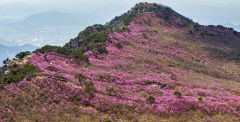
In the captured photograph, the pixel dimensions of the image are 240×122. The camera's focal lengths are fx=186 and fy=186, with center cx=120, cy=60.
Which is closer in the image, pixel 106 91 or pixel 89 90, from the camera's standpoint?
pixel 89 90

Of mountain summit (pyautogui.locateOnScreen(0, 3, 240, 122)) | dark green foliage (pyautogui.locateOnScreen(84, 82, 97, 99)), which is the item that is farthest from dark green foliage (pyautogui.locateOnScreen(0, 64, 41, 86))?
dark green foliage (pyautogui.locateOnScreen(84, 82, 97, 99))

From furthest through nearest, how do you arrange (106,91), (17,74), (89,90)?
(106,91) → (89,90) → (17,74)

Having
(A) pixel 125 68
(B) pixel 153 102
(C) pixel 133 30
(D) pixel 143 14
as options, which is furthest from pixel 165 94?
(D) pixel 143 14

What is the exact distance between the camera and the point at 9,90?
19.5m

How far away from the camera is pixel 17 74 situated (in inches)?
909

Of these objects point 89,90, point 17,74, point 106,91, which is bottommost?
point 106,91

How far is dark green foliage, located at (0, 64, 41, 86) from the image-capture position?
21.2 metres

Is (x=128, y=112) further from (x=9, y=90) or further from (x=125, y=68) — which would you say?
(x=125, y=68)

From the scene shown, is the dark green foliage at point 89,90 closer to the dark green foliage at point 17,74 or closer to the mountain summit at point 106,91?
the mountain summit at point 106,91

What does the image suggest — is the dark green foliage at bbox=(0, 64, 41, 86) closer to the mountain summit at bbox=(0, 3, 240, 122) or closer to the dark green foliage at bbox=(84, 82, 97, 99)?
the mountain summit at bbox=(0, 3, 240, 122)

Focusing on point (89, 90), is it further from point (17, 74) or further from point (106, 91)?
point (17, 74)

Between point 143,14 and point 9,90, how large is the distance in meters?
88.5

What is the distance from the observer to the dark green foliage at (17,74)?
837 inches

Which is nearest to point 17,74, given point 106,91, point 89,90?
point 89,90
